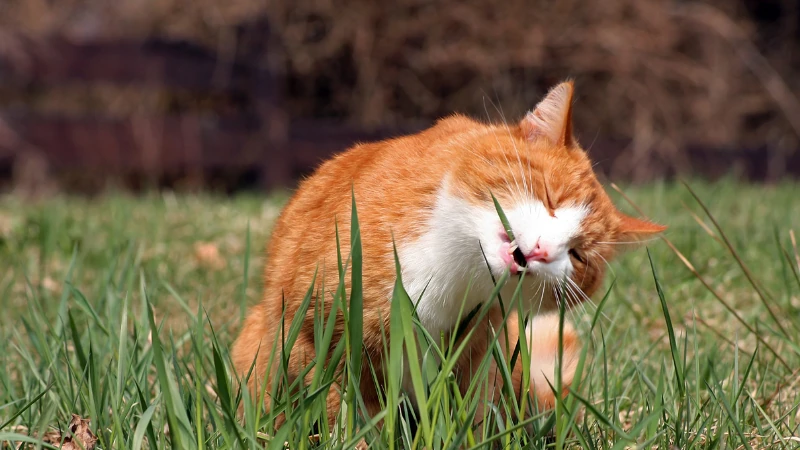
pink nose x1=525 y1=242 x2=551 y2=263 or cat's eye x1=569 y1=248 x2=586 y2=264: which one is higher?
pink nose x1=525 y1=242 x2=551 y2=263

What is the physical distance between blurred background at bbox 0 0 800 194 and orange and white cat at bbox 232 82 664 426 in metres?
4.25

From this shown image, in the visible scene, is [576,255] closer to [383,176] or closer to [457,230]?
[457,230]

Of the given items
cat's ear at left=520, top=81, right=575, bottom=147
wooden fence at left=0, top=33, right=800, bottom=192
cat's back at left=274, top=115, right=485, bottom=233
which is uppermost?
cat's ear at left=520, top=81, right=575, bottom=147

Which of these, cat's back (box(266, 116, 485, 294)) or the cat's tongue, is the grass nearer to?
cat's back (box(266, 116, 485, 294))

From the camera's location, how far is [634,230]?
1.72 m

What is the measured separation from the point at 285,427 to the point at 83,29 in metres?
6.75

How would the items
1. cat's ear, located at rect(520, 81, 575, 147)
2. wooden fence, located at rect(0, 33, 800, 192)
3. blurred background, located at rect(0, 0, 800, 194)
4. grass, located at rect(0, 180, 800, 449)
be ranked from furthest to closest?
1. blurred background, located at rect(0, 0, 800, 194)
2. wooden fence, located at rect(0, 33, 800, 192)
3. cat's ear, located at rect(520, 81, 575, 147)
4. grass, located at rect(0, 180, 800, 449)

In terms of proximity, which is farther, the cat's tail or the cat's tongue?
the cat's tail

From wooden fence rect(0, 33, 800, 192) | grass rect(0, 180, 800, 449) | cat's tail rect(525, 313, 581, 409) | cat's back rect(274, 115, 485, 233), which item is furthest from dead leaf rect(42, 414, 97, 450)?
wooden fence rect(0, 33, 800, 192)

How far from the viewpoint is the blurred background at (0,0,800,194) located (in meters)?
5.80

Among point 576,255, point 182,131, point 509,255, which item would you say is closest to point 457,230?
point 509,255

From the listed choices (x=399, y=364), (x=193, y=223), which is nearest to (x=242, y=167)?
(x=193, y=223)

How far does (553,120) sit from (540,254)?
1.29ft

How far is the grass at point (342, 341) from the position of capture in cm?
119
